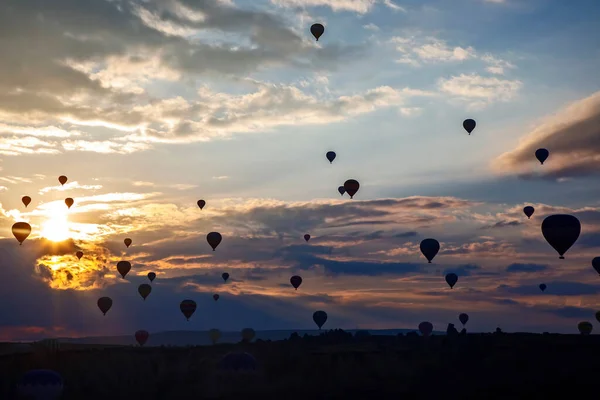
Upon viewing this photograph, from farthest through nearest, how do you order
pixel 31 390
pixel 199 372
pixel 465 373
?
pixel 199 372 → pixel 465 373 → pixel 31 390

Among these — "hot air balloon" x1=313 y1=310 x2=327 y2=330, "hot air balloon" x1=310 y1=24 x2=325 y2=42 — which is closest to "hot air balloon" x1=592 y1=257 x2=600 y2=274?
"hot air balloon" x1=313 y1=310 x2=327 y2=330

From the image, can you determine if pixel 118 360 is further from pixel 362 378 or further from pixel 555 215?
pixel 555 215

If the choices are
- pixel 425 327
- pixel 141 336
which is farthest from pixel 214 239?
pixel 425 327

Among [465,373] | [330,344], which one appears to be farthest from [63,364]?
[465,373]

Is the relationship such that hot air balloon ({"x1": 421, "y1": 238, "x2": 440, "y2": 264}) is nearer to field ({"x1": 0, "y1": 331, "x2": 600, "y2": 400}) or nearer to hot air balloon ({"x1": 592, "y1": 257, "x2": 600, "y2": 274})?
field ({"x1": 0, "y1": 331, "x2": 600, "y2": 400})

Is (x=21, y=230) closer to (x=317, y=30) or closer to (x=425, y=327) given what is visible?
(x=317, y=30)

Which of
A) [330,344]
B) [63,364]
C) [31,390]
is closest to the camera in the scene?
[31,390]

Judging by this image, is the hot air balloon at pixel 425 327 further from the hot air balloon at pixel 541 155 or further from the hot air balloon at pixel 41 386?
the hot air balloon at pixel 41 386
